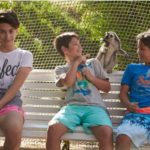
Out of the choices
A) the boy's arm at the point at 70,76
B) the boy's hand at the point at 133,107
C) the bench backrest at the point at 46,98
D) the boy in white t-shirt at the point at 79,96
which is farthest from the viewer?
the bench backrest at the point at 46,98

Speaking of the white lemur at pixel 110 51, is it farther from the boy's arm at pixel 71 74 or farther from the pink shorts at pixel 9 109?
the pink shorts at pixel 9 109

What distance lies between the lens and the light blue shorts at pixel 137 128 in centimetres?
282

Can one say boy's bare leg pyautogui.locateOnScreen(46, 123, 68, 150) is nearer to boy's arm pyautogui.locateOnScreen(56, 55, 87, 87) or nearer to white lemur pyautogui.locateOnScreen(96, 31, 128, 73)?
boy's arm pyautogui.locateOnScreen(56, 55, 87, 87)

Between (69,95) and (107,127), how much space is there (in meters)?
0.48

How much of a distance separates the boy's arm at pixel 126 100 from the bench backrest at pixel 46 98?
22 cm

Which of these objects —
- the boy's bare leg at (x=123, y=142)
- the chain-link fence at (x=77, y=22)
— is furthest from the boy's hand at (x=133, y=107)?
the chain-link fence at (x=77, y=22)

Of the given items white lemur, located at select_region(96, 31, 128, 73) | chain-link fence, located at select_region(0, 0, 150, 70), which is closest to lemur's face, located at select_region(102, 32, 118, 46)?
white lemur, located at select_region(96, 31, 128, 73)

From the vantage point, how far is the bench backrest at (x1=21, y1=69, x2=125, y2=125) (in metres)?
3.44

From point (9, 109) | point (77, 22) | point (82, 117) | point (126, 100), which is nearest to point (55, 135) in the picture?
point (82, 117)

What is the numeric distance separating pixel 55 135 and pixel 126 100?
0.60 meters

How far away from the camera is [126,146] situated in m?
2.79

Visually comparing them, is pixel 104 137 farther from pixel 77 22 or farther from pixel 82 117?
pixel 77 22

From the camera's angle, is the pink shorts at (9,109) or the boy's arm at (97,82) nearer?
the pink shorts at (9,109)

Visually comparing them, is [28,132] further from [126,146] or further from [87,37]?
[87,37]
